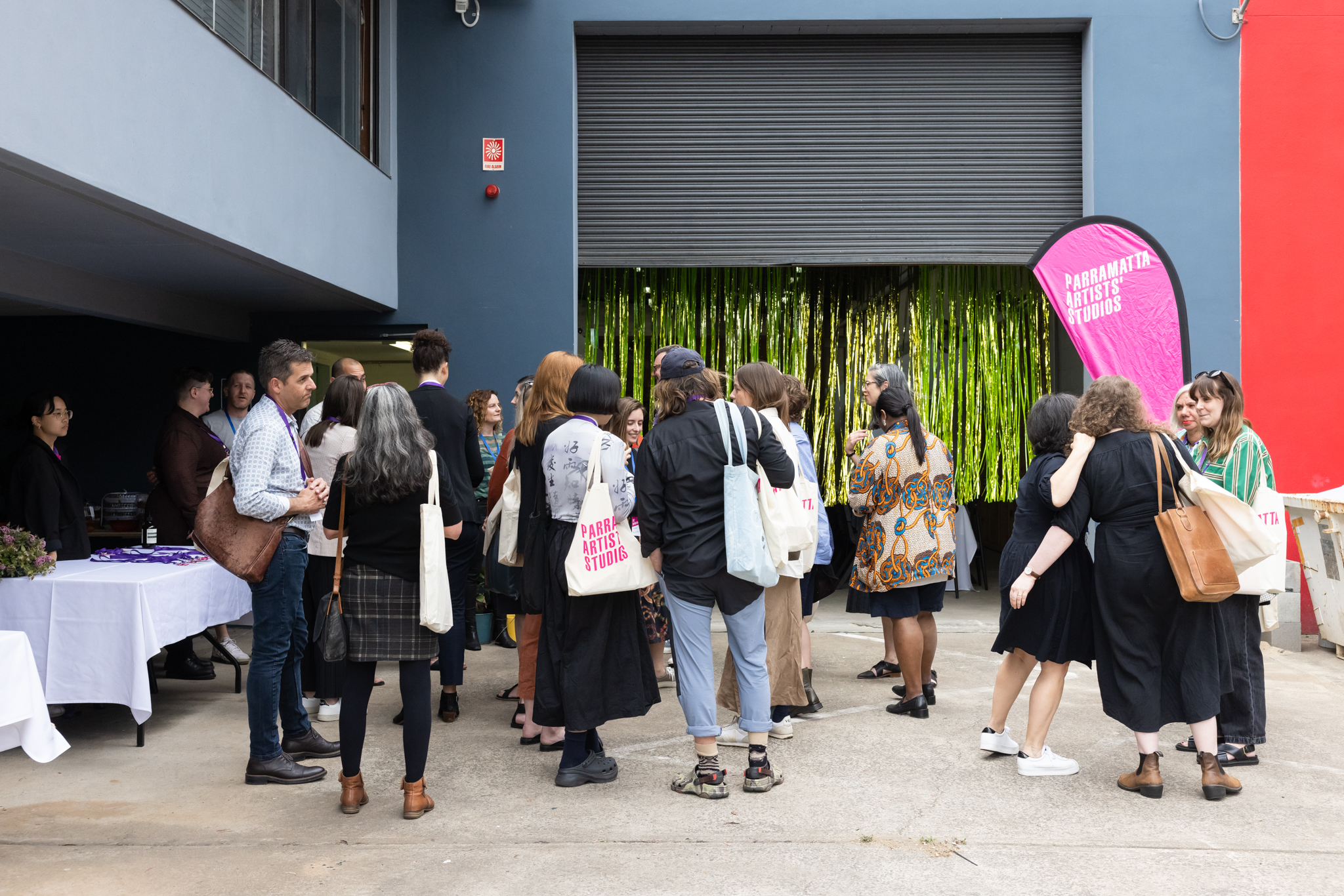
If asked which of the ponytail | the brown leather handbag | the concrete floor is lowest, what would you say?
the concrete floor

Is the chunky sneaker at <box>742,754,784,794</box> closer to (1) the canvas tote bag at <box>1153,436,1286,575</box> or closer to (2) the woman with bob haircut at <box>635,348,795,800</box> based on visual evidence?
(2) the woman with bob haircut at <box>635,348,795,800</box>

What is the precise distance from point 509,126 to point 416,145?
2.35 ft

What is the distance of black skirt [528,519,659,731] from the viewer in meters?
3.71

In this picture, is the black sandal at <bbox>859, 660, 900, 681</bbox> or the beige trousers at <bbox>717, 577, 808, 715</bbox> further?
the black sandal at <bbox>859, 660, 900, 681</bbox>

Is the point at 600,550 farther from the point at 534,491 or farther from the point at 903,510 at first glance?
the point at 903,510

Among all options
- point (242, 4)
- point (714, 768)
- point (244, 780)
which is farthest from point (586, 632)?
point (242, 4)

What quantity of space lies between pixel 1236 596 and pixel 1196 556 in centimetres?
76

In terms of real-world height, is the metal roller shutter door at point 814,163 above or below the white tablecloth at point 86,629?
above

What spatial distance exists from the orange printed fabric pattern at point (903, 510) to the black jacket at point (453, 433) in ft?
6.32

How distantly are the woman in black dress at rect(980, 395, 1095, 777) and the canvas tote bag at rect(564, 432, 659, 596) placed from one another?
1.52 metres

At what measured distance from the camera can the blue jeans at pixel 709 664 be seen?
3.68 meters

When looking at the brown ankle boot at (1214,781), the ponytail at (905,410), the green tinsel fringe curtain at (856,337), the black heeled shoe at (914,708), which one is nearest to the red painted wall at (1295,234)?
the green tinsel fringe curtain at (856,337)

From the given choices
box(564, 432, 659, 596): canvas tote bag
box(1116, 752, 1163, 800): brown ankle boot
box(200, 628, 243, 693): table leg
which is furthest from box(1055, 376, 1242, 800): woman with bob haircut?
box(200, 628, 243, 693): table leg

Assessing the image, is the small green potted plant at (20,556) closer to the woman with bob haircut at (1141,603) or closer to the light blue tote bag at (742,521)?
the light blue tote bag at (742,521)
